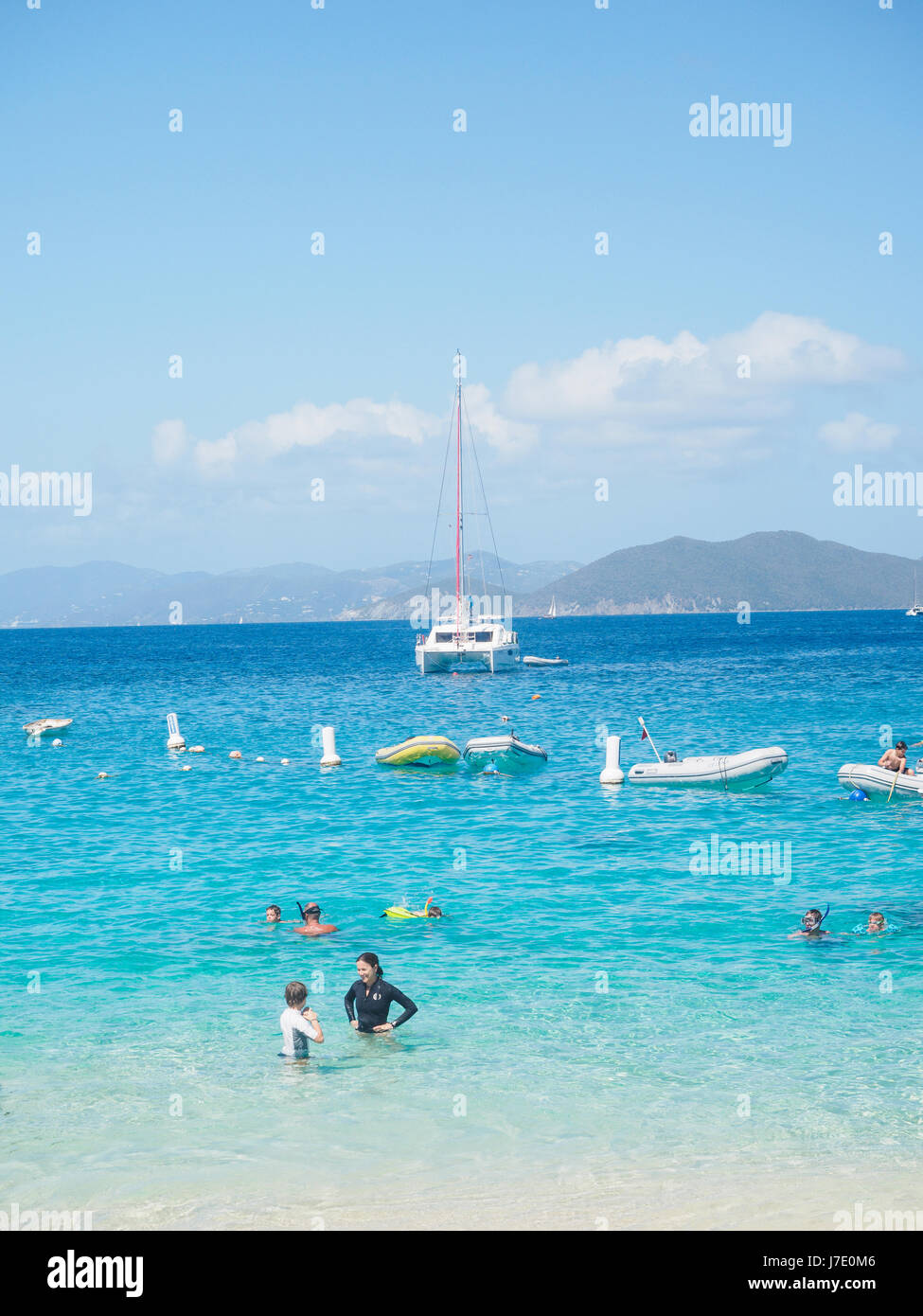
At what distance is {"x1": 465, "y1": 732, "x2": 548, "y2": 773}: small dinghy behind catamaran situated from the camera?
35.3m

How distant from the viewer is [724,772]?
31.0 metres

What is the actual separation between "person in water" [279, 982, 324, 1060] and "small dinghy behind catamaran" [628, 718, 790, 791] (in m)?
20.7

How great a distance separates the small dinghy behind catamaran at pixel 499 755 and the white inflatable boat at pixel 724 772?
4743 mm

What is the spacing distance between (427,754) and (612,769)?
22.7 feet

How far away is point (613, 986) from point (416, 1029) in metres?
3.19

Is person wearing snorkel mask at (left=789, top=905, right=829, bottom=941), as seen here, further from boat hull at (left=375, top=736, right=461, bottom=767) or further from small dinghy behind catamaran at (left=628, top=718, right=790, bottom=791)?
boat hull at (left=375, top=736, right=461, bottom=767)

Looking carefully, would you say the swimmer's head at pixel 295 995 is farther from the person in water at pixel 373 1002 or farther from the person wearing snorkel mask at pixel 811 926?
the person wearing snorkel mask at pixel 811 926

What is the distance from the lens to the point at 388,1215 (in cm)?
893

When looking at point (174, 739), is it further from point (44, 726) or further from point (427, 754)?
point (427, 754)

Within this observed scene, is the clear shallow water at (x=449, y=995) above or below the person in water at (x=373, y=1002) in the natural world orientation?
below

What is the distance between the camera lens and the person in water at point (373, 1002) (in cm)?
1326

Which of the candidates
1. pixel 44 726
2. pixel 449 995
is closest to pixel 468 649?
pixel 44 726

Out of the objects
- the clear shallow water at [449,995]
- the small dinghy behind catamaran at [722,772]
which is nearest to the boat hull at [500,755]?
the clear shallow water at [449,995]
